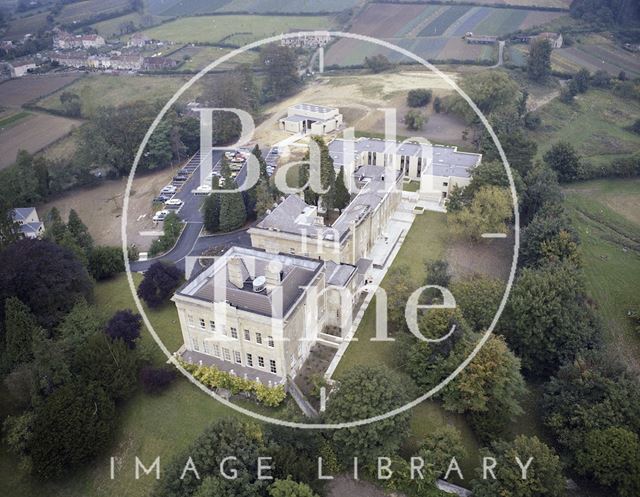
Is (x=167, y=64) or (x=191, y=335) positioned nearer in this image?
(x=191, y=335)

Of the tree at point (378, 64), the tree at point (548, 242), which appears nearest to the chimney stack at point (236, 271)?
the tree at point (548, 242)

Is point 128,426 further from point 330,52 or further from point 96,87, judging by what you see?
point 330,52

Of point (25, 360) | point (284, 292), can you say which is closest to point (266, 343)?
point (284, 292)

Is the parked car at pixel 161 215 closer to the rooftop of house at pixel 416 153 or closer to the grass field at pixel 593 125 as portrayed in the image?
the rooftop of house at pixel 416 153

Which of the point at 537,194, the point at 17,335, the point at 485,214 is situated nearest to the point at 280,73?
the point at 485,214

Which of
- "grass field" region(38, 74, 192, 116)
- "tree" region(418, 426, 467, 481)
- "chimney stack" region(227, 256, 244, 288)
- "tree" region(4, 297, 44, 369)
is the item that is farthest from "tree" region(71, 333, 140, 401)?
"grass field" region(38, 74, 192, 116)
